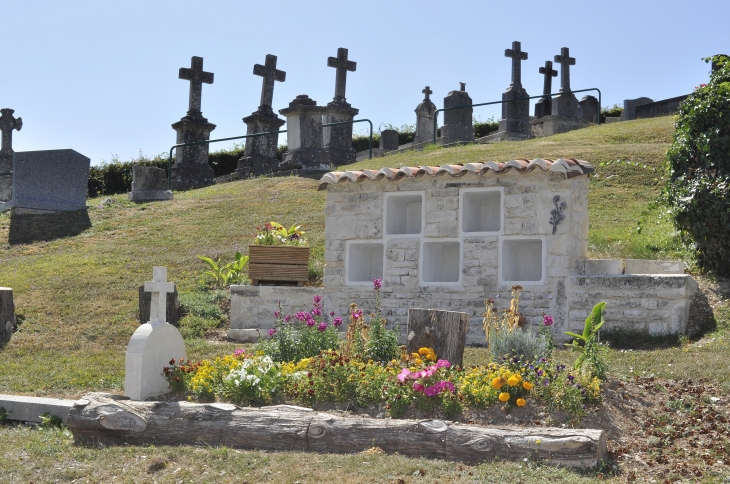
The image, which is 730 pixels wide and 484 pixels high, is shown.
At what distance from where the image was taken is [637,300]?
9.95 metres

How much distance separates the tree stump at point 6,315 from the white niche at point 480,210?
606cm

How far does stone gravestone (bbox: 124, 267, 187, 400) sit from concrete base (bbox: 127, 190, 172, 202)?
12289 millimetres

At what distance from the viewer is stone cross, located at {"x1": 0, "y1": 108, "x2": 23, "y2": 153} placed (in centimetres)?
2327

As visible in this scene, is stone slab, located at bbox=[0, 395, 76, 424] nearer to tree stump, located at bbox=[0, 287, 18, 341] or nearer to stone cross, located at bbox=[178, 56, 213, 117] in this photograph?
tree stump, located at bbox=[0, 287, 18, 341]

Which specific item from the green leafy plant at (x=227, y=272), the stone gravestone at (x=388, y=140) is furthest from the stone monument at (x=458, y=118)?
the green leafy plant at (x=227, y=272)

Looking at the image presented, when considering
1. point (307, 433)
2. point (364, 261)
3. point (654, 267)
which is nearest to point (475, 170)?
point (364, 261)

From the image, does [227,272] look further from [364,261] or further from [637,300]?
[637,300]

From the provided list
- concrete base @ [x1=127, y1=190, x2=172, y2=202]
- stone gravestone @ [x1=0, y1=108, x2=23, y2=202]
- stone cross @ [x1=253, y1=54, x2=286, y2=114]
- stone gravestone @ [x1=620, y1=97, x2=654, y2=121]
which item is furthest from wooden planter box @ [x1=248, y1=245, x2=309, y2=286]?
stone gravestone @ [x1=620, y1=97, x2=654, y2=121]

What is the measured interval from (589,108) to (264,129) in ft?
36.7

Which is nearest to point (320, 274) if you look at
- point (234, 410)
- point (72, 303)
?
point (72, 303)

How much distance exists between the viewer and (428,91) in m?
26.0

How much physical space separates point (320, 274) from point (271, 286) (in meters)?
1.43

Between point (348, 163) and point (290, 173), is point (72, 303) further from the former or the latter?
point (348, 163)

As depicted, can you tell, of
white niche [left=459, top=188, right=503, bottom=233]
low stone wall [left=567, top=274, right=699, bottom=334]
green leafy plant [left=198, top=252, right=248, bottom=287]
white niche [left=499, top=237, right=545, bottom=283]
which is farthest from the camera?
green leafy plant [left=198, top=252, right=248, bottom=287]
